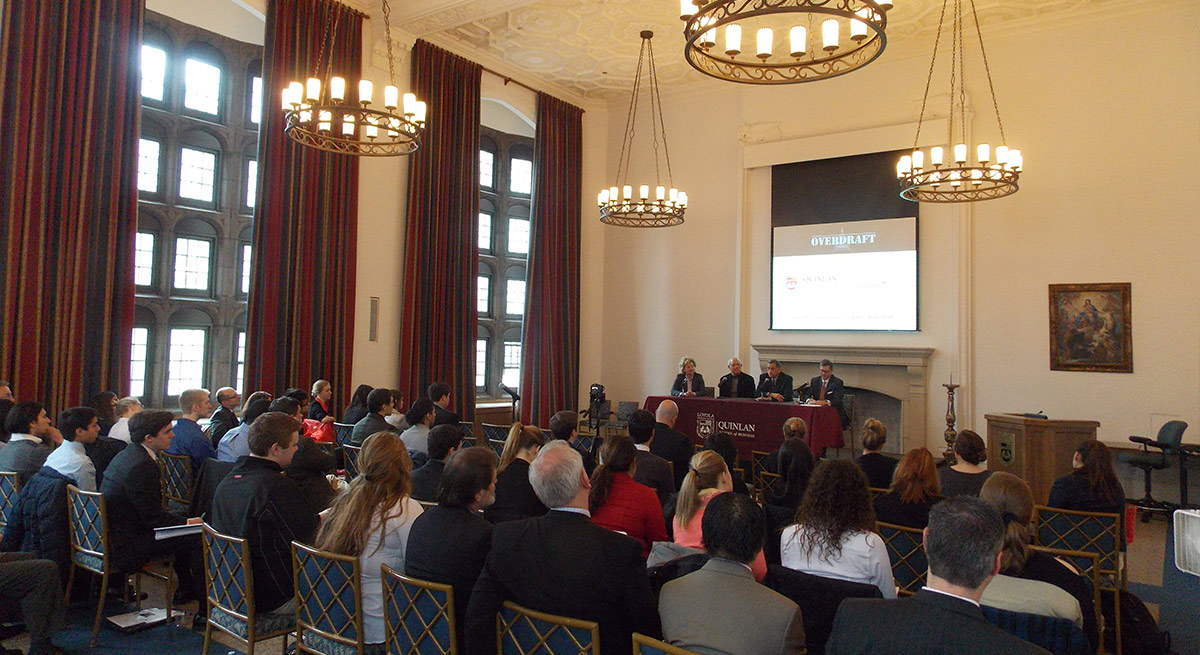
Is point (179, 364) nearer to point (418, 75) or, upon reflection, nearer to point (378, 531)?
point (418, 75)

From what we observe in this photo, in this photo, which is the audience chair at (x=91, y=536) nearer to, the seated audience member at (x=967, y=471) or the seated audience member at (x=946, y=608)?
the seated audience member at (x=946, y=608)

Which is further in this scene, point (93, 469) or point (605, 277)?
point (605, 277)

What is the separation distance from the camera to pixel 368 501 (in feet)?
9.74

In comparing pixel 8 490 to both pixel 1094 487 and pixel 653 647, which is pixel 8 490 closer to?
pixel 653 647

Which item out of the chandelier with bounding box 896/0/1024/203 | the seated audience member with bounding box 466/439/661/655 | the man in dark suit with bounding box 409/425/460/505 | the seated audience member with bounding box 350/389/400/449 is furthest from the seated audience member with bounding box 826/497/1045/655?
the chandelier with bounding box 896/0/1024/203

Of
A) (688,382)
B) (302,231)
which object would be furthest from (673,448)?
(302,231)

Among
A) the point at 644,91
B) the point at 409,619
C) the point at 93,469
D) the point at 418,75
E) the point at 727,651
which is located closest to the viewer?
the point at 727,651

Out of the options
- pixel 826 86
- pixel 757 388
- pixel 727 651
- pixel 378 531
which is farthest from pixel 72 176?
pixel 826 86

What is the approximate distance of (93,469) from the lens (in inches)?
163

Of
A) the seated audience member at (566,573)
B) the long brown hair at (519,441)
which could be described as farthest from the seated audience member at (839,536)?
the long brown hair at (519,441)

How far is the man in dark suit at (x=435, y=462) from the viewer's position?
4.05 metres

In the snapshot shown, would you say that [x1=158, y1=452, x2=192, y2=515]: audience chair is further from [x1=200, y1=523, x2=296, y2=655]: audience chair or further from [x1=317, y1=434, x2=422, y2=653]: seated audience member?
[x1=317, y1=434, x2=422, y2=653]: seated audience member

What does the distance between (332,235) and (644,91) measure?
20.4ft

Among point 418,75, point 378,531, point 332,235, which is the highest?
point 418,75
